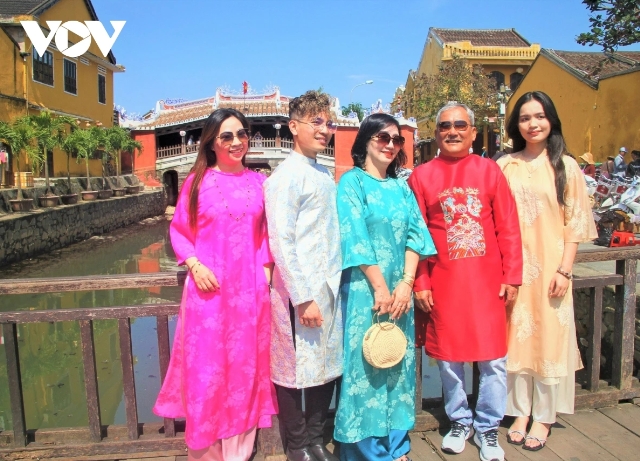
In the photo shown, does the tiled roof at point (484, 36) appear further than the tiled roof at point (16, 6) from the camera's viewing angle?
Yes

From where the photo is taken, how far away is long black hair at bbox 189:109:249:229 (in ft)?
6.68

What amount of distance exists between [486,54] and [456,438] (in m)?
23.8

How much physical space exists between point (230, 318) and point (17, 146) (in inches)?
450

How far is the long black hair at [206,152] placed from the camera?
6.68 ft

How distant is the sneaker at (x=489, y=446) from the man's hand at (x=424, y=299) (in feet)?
1.93

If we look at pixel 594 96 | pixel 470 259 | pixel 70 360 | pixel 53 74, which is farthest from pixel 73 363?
pixel 53 74

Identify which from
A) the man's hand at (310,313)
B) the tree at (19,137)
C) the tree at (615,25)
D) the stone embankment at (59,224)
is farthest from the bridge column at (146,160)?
the man's hand at (310,313)

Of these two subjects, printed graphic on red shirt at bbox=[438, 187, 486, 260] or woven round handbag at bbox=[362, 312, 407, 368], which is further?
printed graphic on red shirt at bbox=[438, 187, 486, 260]

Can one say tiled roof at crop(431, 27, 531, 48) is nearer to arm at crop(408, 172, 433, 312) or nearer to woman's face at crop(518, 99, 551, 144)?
woman's face at crop(518, 99, 551, 144)

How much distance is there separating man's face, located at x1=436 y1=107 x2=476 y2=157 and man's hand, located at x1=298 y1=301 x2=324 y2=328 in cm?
92

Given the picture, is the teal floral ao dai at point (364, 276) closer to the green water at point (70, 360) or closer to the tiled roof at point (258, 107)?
the green water at point (70, 360)

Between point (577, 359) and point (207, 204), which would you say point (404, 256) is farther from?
point (577, 359)

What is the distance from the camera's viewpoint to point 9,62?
1476cm

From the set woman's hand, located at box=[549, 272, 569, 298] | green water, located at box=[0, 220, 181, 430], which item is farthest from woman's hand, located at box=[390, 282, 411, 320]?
green water, located at box=[0, 220, 181, 430]
